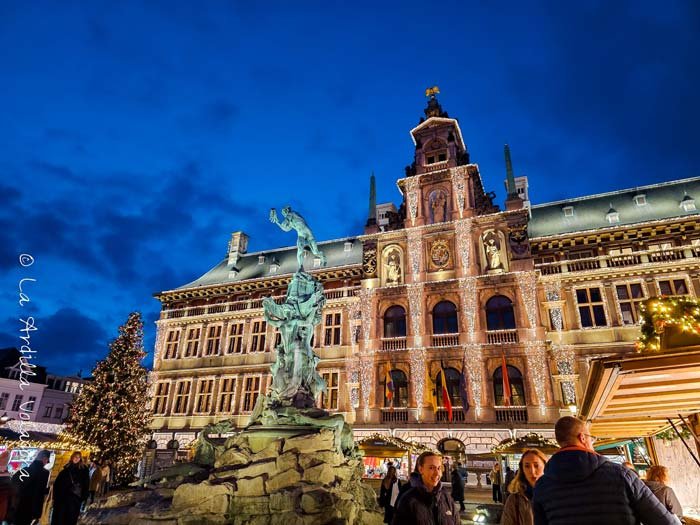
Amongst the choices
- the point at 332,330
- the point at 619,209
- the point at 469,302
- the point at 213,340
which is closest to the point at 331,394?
the point at 332,330

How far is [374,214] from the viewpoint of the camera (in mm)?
31672

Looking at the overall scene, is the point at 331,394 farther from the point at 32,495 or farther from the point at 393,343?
the point at 32,495

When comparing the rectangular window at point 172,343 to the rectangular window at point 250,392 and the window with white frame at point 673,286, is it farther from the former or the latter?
the window with white frame at point 673,286

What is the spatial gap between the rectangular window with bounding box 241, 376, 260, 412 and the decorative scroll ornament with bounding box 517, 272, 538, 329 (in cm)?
1786

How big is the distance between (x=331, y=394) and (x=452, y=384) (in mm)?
7664

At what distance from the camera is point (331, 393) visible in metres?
27.4

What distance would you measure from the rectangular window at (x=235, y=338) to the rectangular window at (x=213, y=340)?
0.97 metres

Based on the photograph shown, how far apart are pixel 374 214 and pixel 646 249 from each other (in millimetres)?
16658

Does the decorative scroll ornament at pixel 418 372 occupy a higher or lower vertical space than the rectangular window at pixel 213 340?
lower

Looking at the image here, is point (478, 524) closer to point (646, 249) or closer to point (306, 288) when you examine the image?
point (306, 288)

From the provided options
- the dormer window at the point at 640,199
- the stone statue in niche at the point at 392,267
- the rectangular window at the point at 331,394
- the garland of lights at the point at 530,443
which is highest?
the dormer window at the point at 640,199

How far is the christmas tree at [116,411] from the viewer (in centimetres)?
2028

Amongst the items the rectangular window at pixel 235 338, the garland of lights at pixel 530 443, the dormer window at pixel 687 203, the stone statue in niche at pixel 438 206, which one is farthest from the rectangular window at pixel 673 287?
the rectangular window at pixel 235 338

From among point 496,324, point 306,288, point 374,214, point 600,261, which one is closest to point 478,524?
point 306,288
